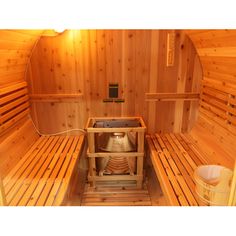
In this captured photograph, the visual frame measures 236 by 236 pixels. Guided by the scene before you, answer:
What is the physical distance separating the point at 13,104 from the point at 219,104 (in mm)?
2484

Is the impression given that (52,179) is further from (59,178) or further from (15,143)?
(15,143)

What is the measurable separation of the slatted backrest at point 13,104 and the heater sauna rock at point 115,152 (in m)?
0.92

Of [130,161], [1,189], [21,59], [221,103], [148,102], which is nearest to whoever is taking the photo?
[1,189]

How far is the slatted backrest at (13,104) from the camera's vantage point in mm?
2396

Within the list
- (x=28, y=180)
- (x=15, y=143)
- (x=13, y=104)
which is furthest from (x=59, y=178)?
(x=13, y=104)

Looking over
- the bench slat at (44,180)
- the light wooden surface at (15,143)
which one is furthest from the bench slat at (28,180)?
the light wooden surface at (15,143)

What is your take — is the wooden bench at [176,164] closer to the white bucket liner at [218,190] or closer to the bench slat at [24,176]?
the white bucket liner at [218,190]

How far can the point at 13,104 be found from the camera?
2.64m
